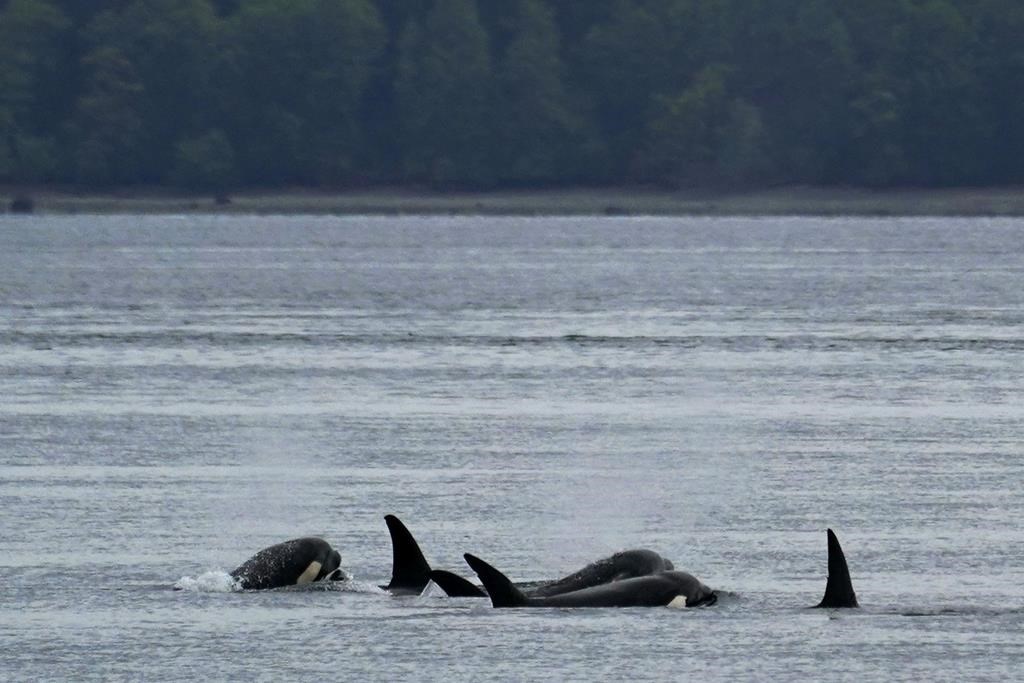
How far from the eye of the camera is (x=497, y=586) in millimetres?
20203

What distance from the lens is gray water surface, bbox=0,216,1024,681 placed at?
19.2 metres

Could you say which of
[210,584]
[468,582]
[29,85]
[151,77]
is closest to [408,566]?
[468,582]

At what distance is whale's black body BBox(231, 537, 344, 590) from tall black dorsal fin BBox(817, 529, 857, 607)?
13.3 ft

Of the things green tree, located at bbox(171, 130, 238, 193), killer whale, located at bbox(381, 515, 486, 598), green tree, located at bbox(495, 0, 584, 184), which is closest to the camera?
killer whale, located at bbox(381, 515, 486, 598)

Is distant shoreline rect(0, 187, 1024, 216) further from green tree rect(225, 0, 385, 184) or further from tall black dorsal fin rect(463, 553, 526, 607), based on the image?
tall black dorsal fin rect(463, 553, 526, 607)

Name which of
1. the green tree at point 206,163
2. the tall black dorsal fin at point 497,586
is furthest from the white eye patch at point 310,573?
the green tree at point 206,163

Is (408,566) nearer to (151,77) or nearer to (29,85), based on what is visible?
(151,77)

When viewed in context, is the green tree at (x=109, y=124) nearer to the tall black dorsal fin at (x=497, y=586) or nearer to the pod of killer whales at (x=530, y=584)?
the pod of killer whales at (x=530, y=584)

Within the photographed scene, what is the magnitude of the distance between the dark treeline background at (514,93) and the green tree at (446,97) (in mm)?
149

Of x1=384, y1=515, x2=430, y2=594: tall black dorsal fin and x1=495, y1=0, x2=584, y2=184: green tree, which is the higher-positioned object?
x1=384, y1=515, x2=430, y2=594: tall black dorsal fin

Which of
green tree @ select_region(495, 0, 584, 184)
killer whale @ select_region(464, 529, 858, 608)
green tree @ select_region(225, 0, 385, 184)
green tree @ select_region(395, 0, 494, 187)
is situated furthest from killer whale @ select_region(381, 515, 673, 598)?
green tree @ select_region(225, 0, 385, 184)

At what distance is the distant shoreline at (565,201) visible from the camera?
17538 cm

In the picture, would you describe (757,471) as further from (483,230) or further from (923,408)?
(483,230)

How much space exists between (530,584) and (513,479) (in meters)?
7.24
